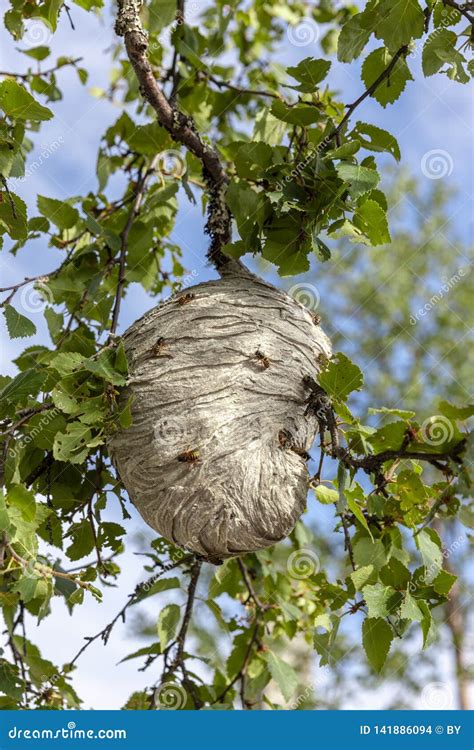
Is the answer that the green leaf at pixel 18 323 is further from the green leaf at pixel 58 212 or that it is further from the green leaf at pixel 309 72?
the green leaf at pixel 309 72

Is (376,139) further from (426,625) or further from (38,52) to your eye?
(38,52)

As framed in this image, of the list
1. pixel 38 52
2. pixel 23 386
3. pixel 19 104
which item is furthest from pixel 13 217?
pixel 38 52

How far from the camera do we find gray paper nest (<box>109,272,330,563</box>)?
154cm

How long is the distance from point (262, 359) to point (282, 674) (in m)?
1.05

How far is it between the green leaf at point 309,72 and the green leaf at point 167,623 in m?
1.32

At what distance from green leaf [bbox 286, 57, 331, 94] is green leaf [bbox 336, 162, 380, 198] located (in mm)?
292

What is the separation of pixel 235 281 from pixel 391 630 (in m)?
0.84

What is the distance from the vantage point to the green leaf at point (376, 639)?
1.44 m

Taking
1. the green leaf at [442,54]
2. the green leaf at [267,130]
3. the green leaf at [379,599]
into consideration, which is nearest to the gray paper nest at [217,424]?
the green leaf at [379,599]

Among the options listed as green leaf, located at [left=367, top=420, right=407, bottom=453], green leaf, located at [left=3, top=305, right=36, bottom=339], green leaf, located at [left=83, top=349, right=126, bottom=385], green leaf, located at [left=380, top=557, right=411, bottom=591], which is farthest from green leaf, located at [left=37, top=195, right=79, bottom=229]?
green leaf, located at [left=380, top=557, right=411, bottom=591]

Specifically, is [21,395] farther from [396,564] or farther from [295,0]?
[295,0]

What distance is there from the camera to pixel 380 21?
1562 millimetres

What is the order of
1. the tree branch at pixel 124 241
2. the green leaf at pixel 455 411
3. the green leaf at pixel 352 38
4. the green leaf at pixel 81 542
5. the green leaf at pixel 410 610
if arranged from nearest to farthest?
1. the green leaf at pixel 455 411
2. the green leaf at pixel 410 610
3. the green leaf at pixel 352 38
4. the green leaf at pixel 81 542
5. the tree branch at pixel 124 241

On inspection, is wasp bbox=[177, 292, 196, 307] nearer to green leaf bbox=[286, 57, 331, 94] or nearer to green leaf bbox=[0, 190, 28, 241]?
green leaf bbox=[0, 190, 28, 241]
